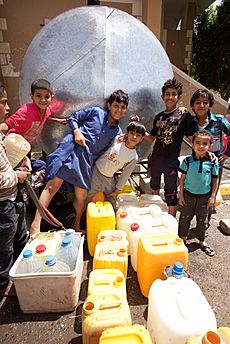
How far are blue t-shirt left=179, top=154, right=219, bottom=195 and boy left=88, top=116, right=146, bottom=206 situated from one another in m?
0.60

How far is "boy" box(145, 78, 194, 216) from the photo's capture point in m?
2.83

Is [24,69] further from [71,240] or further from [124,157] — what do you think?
[71,240]

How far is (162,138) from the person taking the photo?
9.87ft

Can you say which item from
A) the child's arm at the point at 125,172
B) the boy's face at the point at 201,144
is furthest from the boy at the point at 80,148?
the boy's face at the point at 201,144

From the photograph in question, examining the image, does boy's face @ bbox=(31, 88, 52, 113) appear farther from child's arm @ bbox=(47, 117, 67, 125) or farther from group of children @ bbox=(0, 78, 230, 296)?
child's arm @ bbox=(47, 117, 67, 125)

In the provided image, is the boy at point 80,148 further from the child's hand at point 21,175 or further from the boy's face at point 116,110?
the child's hand at point 21,175

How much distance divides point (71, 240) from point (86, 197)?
746 mm

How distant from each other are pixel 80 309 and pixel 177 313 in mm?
943

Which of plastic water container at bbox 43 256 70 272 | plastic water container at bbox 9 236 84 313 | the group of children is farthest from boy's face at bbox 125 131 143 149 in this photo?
plastic water container at bbox 43 256 70 272

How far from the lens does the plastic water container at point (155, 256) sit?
2.08m

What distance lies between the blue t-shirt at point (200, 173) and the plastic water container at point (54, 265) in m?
1.54

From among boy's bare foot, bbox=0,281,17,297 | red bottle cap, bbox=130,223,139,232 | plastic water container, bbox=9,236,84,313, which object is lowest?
boy's bare foot, bbox=0,281,17,297

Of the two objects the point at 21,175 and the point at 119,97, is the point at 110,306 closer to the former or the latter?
the point at 21,175

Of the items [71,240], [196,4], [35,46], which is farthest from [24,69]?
[196,4]
